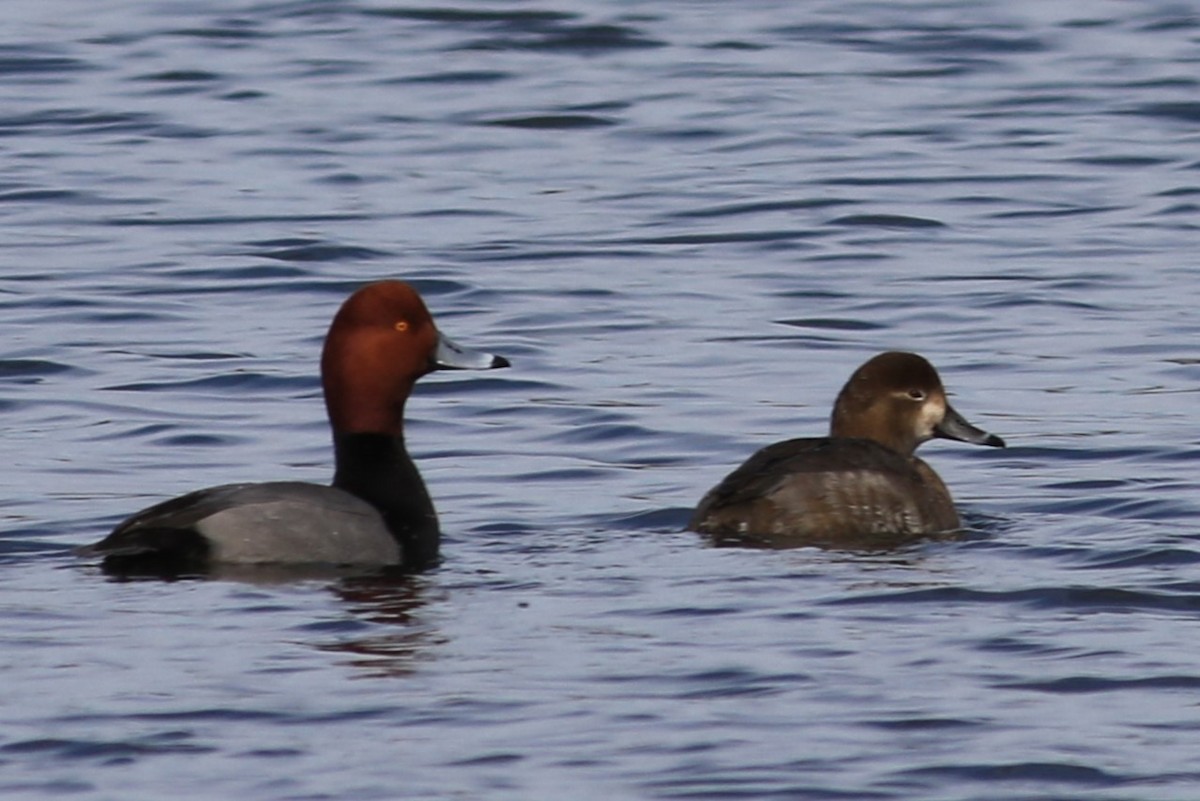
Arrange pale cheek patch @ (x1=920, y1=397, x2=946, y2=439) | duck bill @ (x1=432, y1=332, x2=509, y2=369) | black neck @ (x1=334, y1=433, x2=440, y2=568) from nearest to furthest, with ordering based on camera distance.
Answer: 1. black neck @ (x1=334, y1=433, x2=440, y2=568)
2. duck bill @ (x1=432, y1=332, x2=509, y2=369)
3. pale cheek patch @ (x1=920, y1=397, x2=946, y2=439)

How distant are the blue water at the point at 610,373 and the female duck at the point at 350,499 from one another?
0.17m

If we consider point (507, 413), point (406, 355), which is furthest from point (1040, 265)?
point (406, 355)

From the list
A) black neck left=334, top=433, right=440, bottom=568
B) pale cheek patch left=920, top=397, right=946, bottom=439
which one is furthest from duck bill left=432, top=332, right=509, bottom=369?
pale cheek patch left=920, top=397, right=946, bottom=439

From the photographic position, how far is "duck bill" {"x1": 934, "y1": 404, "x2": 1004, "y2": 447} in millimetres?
9492

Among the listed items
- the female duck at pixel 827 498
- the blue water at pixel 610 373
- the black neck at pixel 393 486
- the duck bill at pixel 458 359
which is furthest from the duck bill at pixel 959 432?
the black neck at pixel 393 486

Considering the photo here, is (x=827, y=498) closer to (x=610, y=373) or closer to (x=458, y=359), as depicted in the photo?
(x=458, y=359)

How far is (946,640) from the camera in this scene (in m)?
7.16

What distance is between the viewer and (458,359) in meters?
9.12

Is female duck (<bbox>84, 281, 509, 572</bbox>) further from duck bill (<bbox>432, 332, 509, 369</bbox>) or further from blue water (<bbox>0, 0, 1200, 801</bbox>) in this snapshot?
blue water (<bbox>0, 0, 1200, 801</bbox>)

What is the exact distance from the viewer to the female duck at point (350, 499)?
8086 millimetres

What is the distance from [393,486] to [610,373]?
2.86m

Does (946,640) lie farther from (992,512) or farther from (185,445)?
(185,445)

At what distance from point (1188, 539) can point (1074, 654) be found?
1620 millimetres

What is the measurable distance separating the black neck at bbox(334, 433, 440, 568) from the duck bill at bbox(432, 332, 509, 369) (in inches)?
11.3
